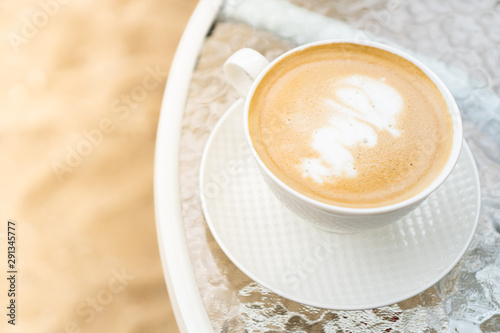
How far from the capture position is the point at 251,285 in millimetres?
671

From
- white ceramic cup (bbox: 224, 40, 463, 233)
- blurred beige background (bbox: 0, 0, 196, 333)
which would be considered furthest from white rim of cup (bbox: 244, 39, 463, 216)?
blurred beige background (bbox: 0, 0, 196, 333)

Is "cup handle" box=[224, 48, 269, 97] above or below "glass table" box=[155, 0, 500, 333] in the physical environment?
Result: above

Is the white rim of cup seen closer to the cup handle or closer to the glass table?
the cup handle

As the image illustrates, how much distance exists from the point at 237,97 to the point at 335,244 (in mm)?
311

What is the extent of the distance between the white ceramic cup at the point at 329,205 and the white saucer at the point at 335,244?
5cm

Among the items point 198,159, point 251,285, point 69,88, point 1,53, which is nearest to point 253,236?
point 251,285

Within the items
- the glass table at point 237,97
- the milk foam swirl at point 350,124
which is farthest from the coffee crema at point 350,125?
the glass table at point 237,97

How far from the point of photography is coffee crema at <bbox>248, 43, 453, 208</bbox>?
0.60 m

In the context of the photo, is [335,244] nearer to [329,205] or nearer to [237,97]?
[329,205]

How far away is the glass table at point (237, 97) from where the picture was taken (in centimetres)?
66

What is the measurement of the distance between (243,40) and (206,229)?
36cm

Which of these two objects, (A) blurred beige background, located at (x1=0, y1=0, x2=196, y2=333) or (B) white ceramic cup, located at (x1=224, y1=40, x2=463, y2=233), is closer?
(B) white ceramic cup, located at (x1=224, y1=40, x2=463, y2=233)

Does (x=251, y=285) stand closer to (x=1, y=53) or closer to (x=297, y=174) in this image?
(x=297, y=174)

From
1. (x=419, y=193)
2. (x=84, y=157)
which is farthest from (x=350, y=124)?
(x=84, y=157)
